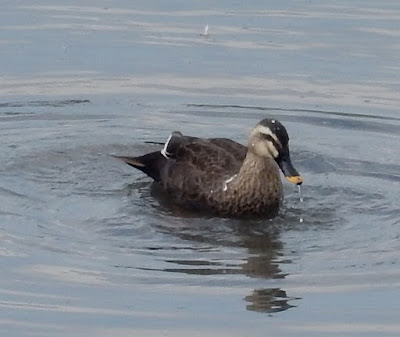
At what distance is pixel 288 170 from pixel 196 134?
7.73 feet

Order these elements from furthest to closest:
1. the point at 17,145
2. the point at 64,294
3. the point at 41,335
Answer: the point at 17,145, the point at 64,294, the point at 41,335

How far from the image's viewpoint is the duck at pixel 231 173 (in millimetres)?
12922

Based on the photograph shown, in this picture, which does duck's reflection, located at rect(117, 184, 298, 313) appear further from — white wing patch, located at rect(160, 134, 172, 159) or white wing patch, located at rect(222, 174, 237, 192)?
white wing patch, located at rect(160, 134, 172, 159)

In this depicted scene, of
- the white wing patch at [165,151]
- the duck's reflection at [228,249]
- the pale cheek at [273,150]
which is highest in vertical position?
the pale cheek at [273,150]

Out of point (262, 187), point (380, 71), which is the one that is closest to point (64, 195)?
point (262, 187)

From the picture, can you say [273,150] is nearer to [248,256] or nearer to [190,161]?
[190,161]

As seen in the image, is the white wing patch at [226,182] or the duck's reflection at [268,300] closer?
the duck's reflection at [268,300]

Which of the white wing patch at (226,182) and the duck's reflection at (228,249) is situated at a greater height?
the white wing patch at (226,182)

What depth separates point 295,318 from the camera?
997 cm

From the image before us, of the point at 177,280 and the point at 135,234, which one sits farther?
the point at 135,234

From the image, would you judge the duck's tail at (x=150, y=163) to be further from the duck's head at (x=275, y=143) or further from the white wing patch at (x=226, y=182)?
the duck's head at (x=275, y=143)

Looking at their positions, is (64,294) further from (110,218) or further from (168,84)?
(168,84)

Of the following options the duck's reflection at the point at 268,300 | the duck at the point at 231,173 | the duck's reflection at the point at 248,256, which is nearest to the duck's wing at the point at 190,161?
the duck at the point at 231,173

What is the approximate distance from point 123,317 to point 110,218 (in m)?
2.48
